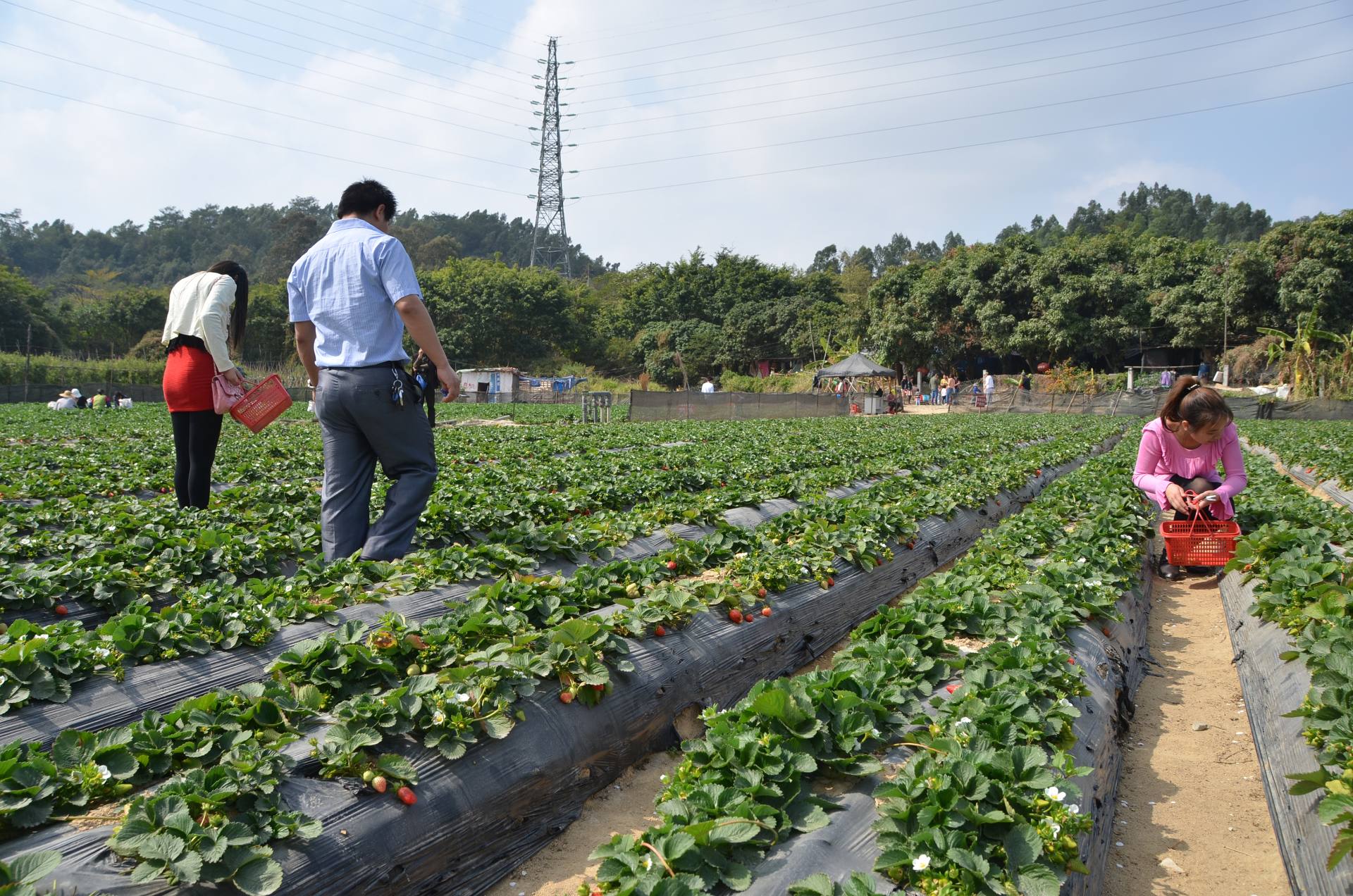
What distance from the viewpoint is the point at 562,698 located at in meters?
2.78

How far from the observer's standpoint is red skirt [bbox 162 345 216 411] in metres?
5.34

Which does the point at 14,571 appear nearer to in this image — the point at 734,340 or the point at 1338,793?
the point at 1338,793

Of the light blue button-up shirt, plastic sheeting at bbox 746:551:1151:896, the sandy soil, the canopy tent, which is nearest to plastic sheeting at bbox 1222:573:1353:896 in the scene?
plastic sheeting at bbox 746:551:1151:896

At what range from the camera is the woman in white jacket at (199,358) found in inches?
210

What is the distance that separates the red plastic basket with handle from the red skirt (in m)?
6.49

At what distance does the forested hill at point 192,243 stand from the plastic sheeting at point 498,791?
7568cm

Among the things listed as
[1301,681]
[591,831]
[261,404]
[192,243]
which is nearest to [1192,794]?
[1301,681]

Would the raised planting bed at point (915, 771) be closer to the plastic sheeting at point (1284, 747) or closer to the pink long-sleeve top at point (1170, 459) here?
the plastic sheeting at point (1284, 747)

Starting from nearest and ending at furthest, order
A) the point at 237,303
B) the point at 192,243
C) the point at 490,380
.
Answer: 1. the point at 237,303
2. the point at 490,380
3. the point at 192,243

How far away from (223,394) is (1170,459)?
6.50 m

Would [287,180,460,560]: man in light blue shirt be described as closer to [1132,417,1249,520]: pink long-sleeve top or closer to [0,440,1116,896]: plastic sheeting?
[0,440,1116,896]: plastic sheeting

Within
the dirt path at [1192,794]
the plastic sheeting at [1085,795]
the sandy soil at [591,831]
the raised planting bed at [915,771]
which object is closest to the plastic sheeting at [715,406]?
the dirt path at [1192,794]

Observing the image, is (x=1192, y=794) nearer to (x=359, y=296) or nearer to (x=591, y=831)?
(x=591, y=831)

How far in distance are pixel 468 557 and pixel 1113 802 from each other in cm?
296
